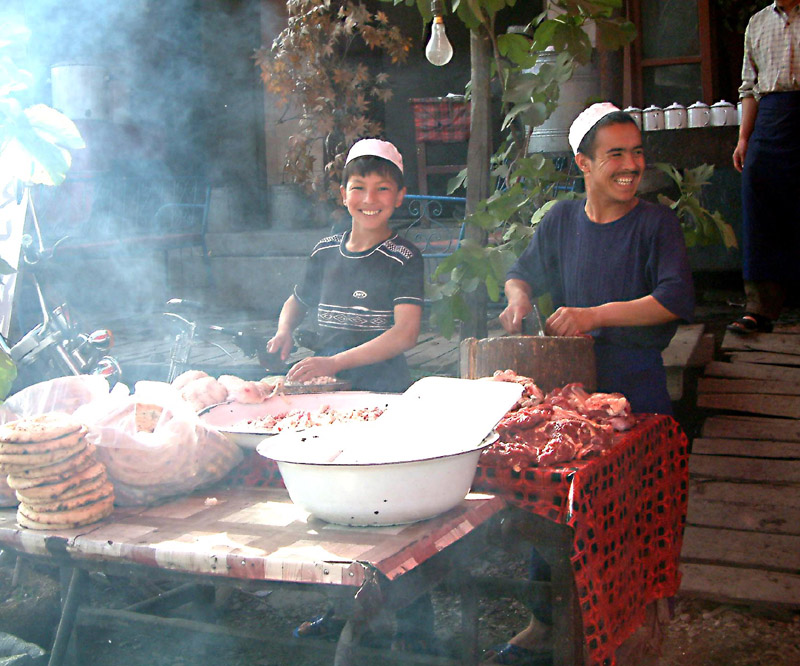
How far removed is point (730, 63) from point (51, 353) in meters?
6.44

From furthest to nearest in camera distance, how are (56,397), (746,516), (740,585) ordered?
1. (746,516)
2. (740,585)
3. (56,397)

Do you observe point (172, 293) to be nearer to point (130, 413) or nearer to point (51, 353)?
point (51, 353)

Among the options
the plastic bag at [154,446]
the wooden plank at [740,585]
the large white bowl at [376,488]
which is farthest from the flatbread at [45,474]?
the wooden plank at [740,585]

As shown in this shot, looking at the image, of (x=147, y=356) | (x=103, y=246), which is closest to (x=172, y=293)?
(x=103, y=246)

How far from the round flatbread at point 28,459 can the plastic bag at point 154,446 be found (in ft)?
0.42

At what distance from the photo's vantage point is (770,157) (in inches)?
202

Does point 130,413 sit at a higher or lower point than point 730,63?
lower

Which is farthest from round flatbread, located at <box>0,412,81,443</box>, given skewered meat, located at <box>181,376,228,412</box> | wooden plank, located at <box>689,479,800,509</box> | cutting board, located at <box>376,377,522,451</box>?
wooden plank, located at <box>689,479,800,509</box>

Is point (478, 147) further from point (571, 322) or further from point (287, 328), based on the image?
point (571, 322)

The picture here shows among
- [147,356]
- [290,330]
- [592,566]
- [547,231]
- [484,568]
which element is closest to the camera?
[592,566]

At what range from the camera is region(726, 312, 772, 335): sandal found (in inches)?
211

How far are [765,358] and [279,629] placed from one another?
10.5ft

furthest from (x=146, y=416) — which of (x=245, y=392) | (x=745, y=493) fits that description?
(x=745, y=493)

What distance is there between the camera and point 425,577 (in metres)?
1.72
